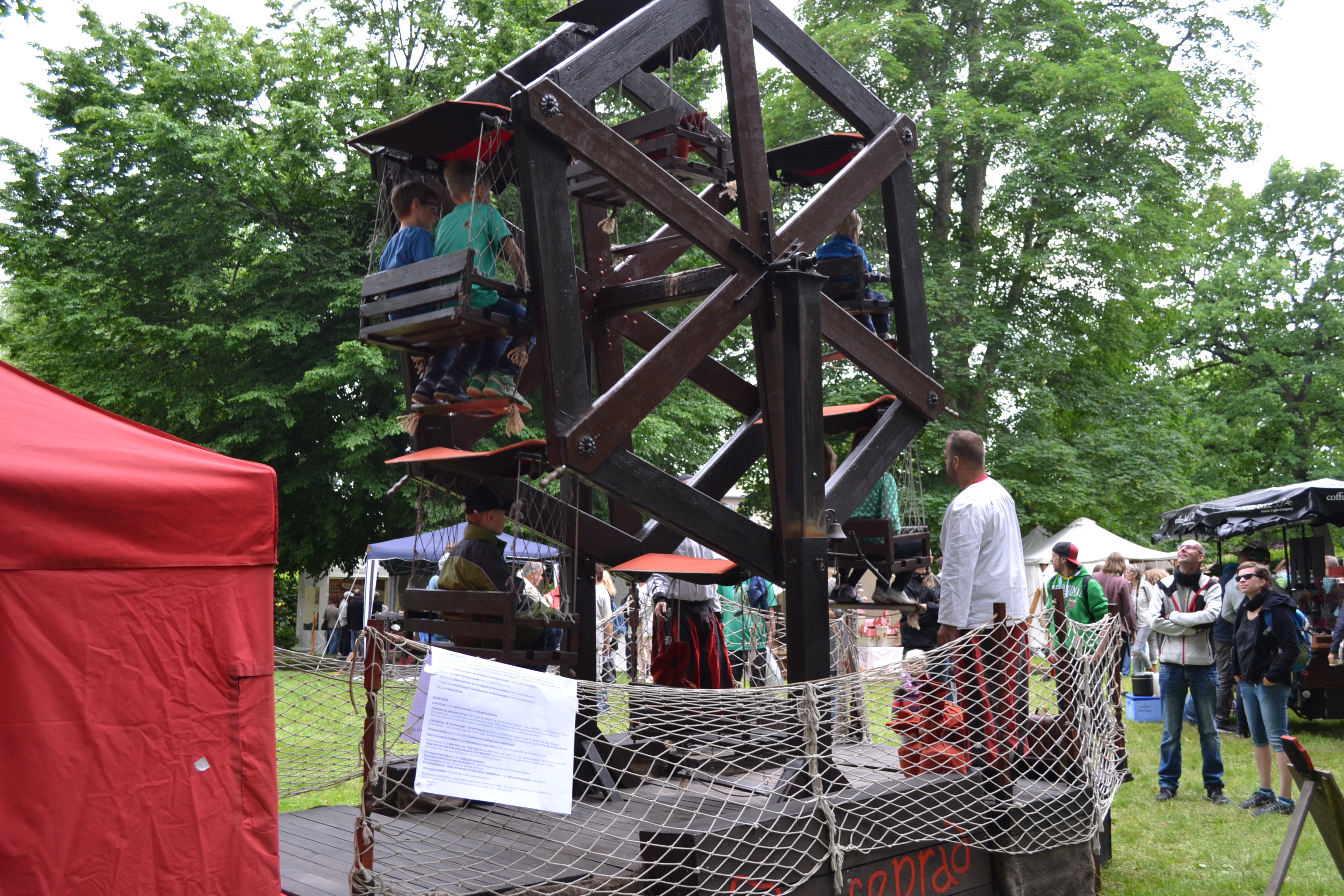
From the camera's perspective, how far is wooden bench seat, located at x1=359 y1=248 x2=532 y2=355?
4914 millimetres

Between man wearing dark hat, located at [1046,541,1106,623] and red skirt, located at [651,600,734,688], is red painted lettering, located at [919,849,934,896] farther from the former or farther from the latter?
man wearing dark hat, located at [1046,541,1106,623]

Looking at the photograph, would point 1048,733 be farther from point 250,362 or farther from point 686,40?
point 250,362

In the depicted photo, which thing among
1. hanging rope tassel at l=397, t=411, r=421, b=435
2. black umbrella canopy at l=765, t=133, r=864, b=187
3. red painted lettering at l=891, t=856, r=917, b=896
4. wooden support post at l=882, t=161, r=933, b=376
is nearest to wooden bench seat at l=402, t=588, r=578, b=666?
hanging rope tassel at l=397, t=411, r=421, b=435

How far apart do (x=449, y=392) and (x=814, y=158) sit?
296cm

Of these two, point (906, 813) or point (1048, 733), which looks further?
point (1048, 733)

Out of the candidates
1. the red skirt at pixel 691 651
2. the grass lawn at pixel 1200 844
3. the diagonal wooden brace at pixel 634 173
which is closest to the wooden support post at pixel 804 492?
the diagonal wooden brace at pixel 634 173

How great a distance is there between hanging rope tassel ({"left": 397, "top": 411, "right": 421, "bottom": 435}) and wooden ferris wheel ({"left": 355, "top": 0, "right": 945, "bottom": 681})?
111 millimetres

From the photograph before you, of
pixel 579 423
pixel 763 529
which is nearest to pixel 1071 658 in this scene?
pixel 763 529

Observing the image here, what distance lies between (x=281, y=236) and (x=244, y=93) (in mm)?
2567

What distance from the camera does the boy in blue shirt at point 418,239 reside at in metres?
5.47

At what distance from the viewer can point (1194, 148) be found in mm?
20719

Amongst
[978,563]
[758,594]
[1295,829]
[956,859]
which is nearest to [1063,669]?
[978,563]

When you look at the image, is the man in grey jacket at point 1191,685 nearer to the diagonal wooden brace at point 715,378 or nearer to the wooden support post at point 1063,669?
the wooden support post at point 1063,669

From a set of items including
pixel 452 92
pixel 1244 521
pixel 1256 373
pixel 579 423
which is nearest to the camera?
pixel 579 423
